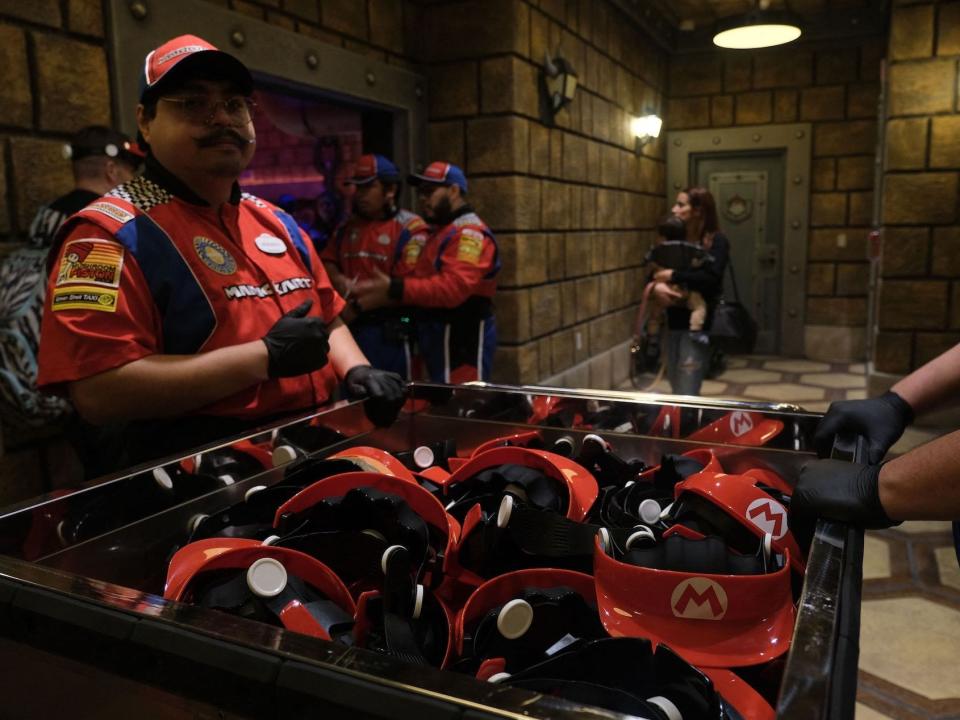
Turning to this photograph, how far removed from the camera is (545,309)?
487 centimetres

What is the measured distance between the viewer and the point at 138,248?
143cm

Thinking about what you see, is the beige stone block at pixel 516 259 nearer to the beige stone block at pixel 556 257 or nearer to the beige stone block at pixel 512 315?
the beige stone block at pixel 512 315

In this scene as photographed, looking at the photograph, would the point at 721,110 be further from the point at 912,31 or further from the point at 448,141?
the point at 448,141

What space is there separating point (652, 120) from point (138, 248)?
20.3 feet

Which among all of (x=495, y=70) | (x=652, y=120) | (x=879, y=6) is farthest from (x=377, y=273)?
(x=879, y=6)

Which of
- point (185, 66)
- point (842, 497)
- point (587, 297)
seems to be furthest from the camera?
point (587, 297)

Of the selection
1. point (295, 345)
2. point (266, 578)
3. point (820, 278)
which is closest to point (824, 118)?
point (820, 278)

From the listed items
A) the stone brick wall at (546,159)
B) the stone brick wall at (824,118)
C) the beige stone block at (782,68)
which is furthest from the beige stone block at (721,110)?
the stone brick wall at (546,159)

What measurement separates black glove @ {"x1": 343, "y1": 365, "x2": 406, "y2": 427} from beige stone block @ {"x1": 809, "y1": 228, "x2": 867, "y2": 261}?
705 centimetres

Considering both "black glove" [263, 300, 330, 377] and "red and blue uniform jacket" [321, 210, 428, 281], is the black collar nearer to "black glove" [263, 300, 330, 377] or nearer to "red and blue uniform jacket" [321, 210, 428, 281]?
"black glove" [263, 300, 330, 377]

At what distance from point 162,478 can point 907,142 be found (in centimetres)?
473

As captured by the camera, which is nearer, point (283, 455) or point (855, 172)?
point (283, 455)

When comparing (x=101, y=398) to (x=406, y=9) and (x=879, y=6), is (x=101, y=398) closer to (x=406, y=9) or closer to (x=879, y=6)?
(x=406, y=9)

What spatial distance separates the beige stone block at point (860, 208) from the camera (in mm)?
7344
